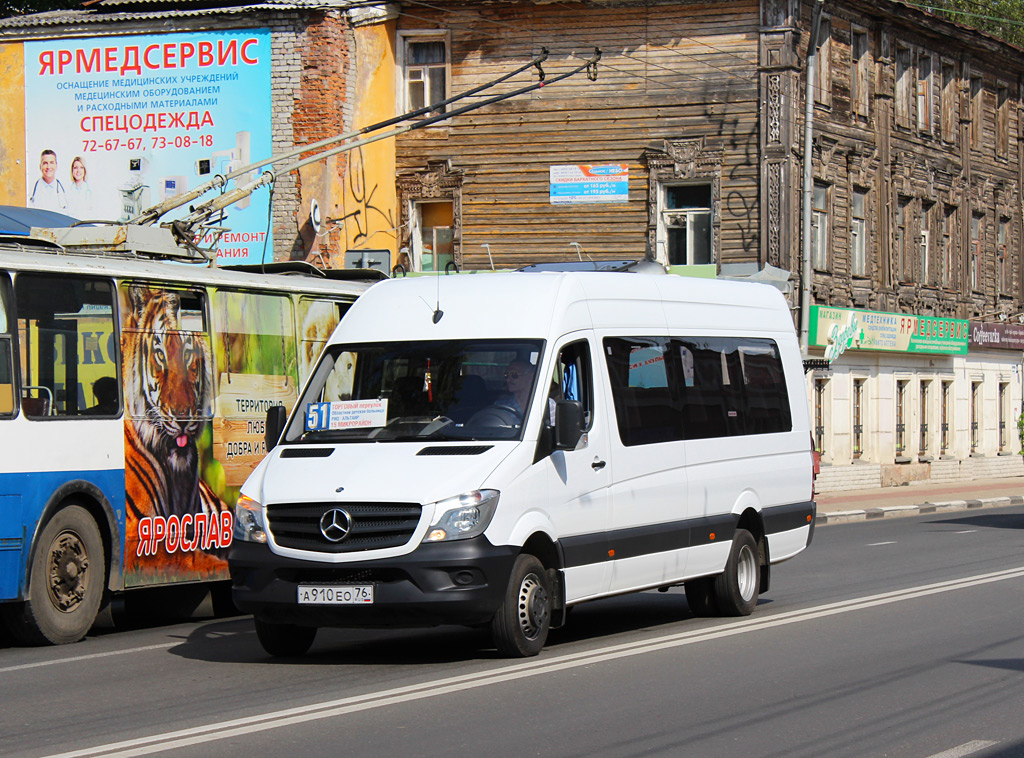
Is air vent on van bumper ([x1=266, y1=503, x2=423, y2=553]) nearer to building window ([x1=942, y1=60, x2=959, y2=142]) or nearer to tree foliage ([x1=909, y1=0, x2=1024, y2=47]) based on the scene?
building window ([x1=942, y1=60, x2=959, y2=142])

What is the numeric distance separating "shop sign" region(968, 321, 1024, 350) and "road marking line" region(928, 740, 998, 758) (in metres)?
37.2

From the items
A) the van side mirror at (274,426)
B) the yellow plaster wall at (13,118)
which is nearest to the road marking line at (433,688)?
the van side mirror at (274,426)

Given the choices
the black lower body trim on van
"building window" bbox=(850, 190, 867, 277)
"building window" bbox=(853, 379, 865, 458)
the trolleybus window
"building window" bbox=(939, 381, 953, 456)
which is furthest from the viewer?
"building window" bbox=(939, 381, 953, 456)

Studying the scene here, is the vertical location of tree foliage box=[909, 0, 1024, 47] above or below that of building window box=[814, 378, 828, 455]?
above

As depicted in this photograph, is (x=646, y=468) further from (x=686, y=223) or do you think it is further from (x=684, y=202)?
(x=684, y=202)

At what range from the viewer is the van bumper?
9.38 meters

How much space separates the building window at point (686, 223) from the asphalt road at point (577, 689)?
19888 millimetres

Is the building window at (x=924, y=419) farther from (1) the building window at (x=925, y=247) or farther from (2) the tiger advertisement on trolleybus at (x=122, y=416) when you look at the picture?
(2) the tiger advertisement on trolleybus at (x=122, y=416)

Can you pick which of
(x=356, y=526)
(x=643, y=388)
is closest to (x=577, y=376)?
(x=643, y=388)

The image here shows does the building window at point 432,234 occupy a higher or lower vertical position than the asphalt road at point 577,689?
higher

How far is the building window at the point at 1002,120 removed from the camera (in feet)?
146

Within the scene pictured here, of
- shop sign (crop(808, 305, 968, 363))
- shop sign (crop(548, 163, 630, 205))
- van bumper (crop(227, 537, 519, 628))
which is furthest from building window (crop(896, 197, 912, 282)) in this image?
van bumper (crop(227, 537, 519, 628))

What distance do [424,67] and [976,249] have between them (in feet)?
59.3

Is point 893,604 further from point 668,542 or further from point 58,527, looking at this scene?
point 58,527
